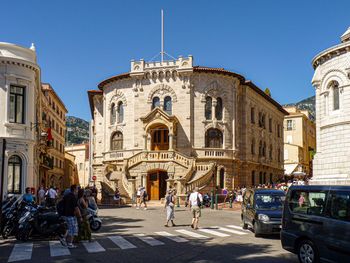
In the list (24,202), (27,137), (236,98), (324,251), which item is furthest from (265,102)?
(324,251)

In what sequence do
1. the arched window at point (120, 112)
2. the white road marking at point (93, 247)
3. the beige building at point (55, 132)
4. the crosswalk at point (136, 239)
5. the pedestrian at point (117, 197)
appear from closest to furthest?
the crosswalk at point (136, 239)
the white road marking at point (93, 247)
the pedestrian at point (117, 197)
the arched window at point (120, 112)
the beige building at point (55, 132)

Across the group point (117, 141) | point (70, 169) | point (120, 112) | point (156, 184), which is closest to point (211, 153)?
point (156, 184)

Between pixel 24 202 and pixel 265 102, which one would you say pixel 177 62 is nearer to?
pixel 265 102

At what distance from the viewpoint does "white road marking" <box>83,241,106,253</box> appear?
12355 mm

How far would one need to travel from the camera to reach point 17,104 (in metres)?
25.5

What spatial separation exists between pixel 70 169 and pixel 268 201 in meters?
64.9

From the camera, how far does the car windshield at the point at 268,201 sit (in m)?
16.6

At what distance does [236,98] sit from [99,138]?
1532cm

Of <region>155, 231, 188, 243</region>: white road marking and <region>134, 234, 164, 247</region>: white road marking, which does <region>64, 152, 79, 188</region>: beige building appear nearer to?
<region>155, 231, 188, 243</region>: white road marking

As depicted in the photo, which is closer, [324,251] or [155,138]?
[324,251]

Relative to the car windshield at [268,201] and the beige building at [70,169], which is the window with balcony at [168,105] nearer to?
the car windshield at [268,201]

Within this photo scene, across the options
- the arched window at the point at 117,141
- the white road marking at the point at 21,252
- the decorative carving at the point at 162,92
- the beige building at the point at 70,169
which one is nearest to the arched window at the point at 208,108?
the decorative carving at the point at 162,92

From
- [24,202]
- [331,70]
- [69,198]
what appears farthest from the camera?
[331,70]

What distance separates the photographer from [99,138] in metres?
48.0
